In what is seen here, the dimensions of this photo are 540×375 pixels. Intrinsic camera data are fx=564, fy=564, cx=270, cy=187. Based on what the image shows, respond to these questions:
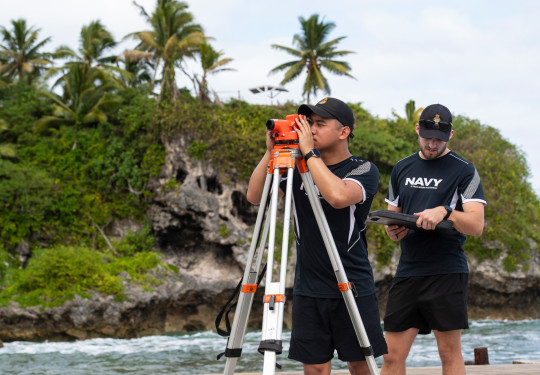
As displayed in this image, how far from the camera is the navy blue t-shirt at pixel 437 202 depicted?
321 centimetres

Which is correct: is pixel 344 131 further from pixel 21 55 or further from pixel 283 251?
pixel 21 55

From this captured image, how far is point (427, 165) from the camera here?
3.36 meters

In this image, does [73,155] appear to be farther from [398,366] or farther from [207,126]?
[398,366]

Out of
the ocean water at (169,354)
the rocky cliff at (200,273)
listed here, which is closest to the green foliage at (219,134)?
the rocky cliff at (200,273)

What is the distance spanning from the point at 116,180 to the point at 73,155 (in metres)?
1.99

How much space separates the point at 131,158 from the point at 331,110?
20.5 meters

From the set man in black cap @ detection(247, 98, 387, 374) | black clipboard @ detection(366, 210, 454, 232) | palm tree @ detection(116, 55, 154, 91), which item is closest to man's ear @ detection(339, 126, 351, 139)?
man in black cap @ detection(247, 98, 387, 374)

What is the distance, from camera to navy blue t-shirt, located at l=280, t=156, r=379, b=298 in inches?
106

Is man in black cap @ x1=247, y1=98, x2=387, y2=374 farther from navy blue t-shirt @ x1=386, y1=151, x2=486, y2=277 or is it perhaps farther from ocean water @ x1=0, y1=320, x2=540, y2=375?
ocean water @ x1=0, y1=320, x2=540, y2=375

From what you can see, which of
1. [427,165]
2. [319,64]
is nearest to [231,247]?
[319,64]

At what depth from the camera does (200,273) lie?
20.4 m

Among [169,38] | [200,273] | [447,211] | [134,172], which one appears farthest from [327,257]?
[169,38]

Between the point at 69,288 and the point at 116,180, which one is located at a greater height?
the point at 116,180

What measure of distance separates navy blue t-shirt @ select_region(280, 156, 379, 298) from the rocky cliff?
15.7m
